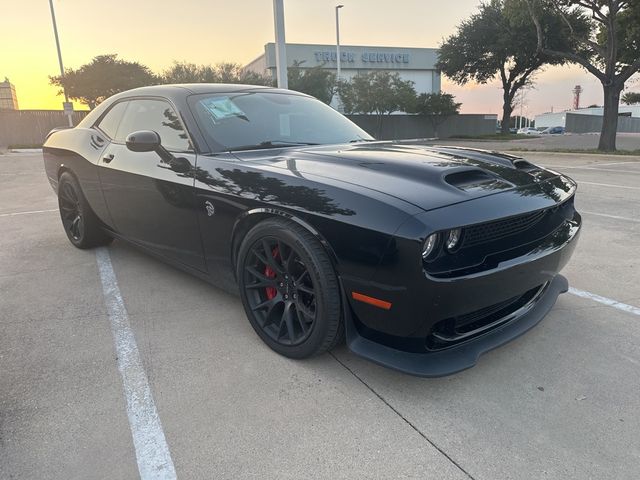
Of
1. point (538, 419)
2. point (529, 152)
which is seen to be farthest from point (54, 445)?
point (529, 152)

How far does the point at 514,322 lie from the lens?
2.36 metres

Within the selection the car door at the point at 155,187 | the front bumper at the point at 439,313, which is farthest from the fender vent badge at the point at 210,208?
the front bumper at the point at 439,313

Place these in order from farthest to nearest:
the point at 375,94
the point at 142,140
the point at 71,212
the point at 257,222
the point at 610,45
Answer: the point at 375,94, the point at 610,45, the point at 71,212, the point at 142,140, the point at 257,222

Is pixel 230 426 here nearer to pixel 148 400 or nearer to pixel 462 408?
pixel 148 400

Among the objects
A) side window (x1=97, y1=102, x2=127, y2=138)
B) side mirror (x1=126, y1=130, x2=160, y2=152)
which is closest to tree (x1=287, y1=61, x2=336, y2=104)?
side window (x1=97, y1=102, x2=127, y2=138)

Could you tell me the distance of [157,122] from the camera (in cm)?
343

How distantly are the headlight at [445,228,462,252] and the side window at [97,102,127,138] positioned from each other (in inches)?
122

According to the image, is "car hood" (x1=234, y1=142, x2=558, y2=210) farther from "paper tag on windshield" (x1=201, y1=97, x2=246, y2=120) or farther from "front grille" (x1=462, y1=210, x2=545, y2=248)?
"paper tag on windshield" (x1=201, y1=97, x2=246, y2=120)

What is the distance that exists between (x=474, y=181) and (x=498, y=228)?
12.6 inches

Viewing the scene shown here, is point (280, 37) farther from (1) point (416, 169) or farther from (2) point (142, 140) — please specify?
(1) point (416, 169)

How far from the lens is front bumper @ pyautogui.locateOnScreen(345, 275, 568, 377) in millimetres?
1992

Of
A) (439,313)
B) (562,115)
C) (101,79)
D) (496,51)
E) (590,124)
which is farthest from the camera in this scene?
(562,115)

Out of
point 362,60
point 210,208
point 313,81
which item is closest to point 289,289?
point 210,208

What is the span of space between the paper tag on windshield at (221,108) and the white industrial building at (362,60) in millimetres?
40476
